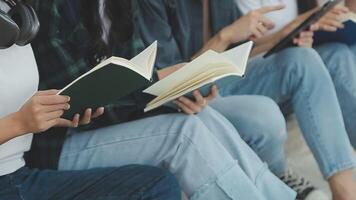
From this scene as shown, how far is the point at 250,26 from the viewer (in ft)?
4.50

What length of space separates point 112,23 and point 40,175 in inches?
14.9

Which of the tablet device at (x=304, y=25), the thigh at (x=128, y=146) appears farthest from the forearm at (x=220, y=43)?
the thigh at (x=128, y=146)

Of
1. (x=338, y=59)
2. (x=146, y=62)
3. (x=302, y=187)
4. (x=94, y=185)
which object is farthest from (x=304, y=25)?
(x=94, y=185)

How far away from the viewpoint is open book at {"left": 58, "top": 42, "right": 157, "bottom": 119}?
84 centimetres

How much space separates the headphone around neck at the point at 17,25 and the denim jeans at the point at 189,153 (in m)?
0.24

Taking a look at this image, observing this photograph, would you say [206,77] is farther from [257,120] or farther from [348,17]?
[348,17]

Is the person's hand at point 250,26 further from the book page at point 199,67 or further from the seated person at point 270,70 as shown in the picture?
the book page at point 199,67

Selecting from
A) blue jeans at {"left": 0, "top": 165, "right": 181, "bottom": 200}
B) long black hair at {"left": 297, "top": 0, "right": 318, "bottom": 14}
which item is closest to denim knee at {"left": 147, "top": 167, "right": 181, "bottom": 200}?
blue jeans at {"left": 0, "top": 165, "right": 181, "bottom": 200}

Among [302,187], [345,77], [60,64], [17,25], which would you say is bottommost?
[302,187]

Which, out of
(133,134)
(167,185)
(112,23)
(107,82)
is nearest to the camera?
(107,82)

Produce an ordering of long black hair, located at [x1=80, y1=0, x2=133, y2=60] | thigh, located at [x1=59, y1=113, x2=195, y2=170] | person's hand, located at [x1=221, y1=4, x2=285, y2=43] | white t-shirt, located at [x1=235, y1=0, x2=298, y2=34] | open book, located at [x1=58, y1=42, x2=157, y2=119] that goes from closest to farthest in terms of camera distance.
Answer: open book, located at [x1=58, y1=42, x2=157, y2=119], thigh, located at [x1=59, y1=113, x2=195, y2=170], long black hair, located at [x1=80, y1=0, x2=133, y2=60], person's hand, located at [x1=221, y1=4, x2=285, y2=43], white t-shirt, located at [x1=235, y1=0, x2=298, y2=34]

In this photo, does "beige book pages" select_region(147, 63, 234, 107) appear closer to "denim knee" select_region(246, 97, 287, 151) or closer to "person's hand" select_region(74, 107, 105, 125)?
"person's hand" select_region(74, 107, 105, 125)

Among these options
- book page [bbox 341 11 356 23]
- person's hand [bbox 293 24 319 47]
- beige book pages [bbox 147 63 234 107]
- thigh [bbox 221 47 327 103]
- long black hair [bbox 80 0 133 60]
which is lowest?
thigh [bbox 221 47 327 103]

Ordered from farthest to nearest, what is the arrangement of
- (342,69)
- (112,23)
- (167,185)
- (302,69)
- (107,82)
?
(342,69)
(302,69)
(112,23)
(167,185)
(107,82)
